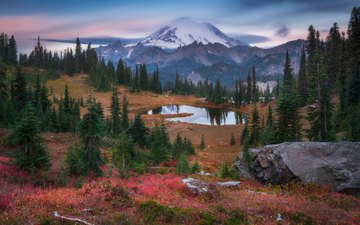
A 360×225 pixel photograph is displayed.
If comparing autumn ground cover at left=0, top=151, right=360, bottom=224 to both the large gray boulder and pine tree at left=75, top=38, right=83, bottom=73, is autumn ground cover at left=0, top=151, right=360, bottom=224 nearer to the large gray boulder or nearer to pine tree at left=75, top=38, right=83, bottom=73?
the large gray boulder

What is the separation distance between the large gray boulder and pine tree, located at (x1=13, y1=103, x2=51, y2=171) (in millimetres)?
16248

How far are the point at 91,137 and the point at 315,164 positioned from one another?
16.3 m

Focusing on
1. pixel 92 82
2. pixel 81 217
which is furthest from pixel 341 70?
pixel 92 82

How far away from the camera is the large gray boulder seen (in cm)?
2084

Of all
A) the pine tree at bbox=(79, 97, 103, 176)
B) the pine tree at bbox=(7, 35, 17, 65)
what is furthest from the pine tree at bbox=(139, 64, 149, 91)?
the pine tree at bbox=(79, 97, 103, 176)

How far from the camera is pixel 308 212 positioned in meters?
15.0

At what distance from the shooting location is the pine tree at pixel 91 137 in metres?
23.3

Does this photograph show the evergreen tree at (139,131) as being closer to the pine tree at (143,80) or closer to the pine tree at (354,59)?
the pine tree at (354,59)

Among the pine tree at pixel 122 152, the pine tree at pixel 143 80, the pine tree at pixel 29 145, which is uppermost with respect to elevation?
the pine tree at pixel 143 80

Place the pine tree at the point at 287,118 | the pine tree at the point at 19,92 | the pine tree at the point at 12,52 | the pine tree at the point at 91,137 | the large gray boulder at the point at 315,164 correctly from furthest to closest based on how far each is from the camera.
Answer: the pine tree at the point at 12,52 < the pine tree at the point at 19,92 < the pine tree at the point at 287,118 < the pine tree at the point at 91,137 < the large gray boulder at the point at 315,164

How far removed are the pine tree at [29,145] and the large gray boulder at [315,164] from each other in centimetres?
1625

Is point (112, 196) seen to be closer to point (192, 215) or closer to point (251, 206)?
point (192, 215)

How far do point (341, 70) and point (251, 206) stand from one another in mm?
79761

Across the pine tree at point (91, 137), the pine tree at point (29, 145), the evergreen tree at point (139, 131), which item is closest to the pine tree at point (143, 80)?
the evergreen tree at point (139, 131)
